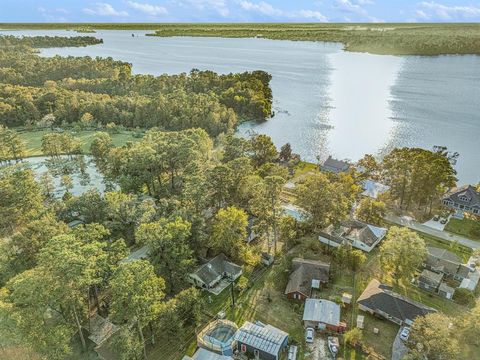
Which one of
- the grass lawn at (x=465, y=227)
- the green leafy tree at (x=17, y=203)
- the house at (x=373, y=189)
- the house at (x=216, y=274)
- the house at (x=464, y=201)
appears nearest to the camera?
the house at (x=216, y=274)

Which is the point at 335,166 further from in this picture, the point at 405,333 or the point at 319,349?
the point at 319,349

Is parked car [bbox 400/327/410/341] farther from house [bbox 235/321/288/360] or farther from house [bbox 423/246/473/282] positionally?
house [bbox 235/321/288/360]

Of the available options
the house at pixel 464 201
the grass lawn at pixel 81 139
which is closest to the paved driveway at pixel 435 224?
the house at pixel 464 201

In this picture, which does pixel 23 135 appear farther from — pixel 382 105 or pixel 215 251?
pixel 382 105

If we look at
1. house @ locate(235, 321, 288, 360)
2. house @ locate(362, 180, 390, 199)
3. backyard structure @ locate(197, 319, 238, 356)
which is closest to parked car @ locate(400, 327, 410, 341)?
house @ locate(235, 321, 288, 360)

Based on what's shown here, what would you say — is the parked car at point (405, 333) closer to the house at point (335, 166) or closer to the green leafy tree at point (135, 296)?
the green leafy tree at point (135, 296)
